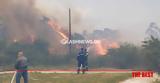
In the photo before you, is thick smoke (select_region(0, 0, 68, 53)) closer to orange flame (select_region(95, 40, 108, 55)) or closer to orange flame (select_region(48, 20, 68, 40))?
orange flame (select_region(48, 20, 68, 40))

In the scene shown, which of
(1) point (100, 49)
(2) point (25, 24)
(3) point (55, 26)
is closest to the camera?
(1) point (100, 49)

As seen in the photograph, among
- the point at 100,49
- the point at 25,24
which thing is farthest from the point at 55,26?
the point at 100,49

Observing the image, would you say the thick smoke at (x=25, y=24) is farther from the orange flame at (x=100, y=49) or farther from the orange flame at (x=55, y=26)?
the orange flame at (x=100, y=49)

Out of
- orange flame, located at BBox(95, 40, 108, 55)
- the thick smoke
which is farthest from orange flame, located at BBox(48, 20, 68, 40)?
orange flame, located at BBox(95, 40, 108, 55)

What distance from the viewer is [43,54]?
151 ft

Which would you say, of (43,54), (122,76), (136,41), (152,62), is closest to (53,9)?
(43,54)

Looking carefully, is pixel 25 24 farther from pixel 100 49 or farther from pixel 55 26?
pixel 100 49

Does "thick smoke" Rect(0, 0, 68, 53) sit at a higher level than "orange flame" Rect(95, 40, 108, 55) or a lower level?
higher

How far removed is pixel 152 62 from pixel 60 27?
1557 cm

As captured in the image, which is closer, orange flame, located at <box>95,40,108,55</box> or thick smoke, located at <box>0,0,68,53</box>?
orange flame, located at <box>95,40,108,55</box>

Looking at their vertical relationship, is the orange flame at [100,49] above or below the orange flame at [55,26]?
below

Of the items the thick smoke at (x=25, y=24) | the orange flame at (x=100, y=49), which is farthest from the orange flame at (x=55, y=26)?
the orange flame at (x=100, y=49)

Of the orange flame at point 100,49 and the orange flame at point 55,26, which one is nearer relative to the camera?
the orange flame at point 100,49

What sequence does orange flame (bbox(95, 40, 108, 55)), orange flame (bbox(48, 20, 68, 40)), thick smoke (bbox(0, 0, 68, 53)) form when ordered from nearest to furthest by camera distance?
orange flame (bbox(95, 40, 108, 55)) < thick smoke (bbox(0, 0, 68, 53)) < orange flame (bbox(48, 20, 68, 40))
